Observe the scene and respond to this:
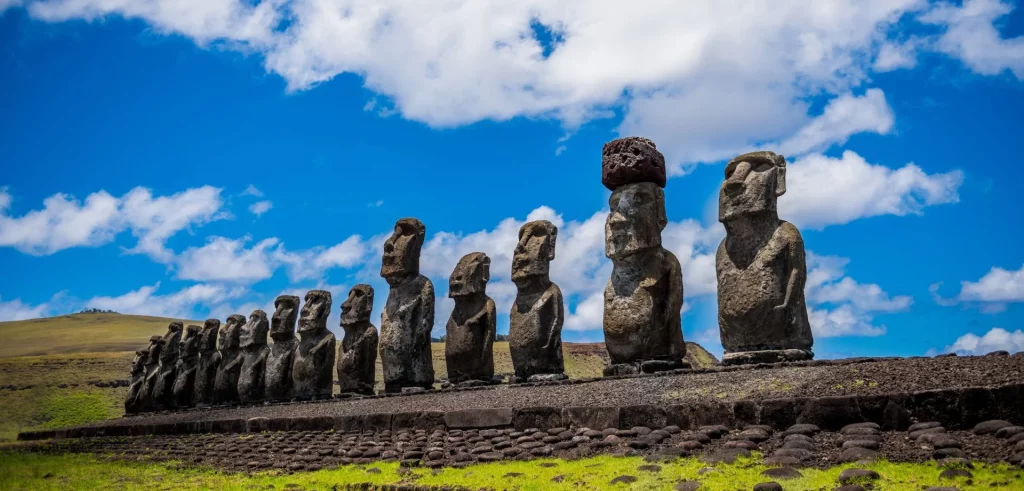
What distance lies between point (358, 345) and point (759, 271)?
10139mm

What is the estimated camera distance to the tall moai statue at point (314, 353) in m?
20.3

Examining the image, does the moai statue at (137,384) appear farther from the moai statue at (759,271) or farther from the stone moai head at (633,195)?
the moai statue at (759,271)

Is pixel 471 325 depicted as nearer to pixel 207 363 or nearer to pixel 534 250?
pixel 534 250

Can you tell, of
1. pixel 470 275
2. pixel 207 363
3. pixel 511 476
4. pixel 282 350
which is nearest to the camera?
pixel 511 476

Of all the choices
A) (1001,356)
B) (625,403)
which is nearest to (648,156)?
(625,403)

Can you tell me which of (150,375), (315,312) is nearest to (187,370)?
(150,375)

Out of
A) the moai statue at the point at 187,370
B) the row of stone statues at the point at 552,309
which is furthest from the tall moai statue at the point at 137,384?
the row of stone statues at the point at 552,309

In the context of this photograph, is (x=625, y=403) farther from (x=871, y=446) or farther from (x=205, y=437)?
(x=205, y=437)

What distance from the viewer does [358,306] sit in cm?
1969

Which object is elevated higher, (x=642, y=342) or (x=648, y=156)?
(x=648, y=156)

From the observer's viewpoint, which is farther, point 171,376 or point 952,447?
point 171,376

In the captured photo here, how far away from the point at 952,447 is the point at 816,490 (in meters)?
1.37

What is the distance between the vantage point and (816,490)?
5836mm

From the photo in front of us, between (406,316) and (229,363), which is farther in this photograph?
(229,363)
